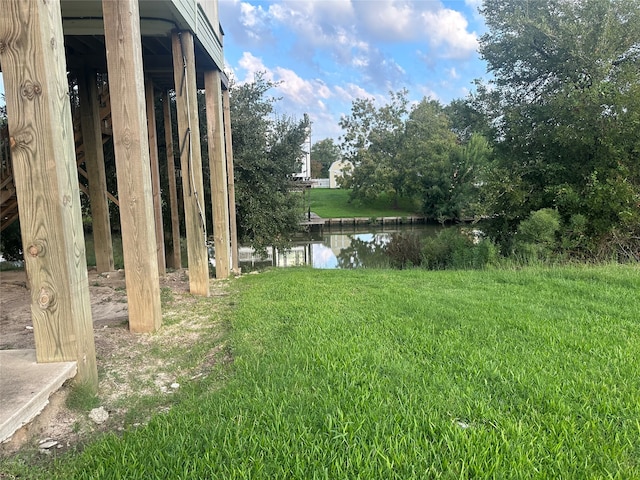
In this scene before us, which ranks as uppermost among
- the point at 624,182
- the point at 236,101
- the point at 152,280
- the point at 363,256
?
the point at 236,101

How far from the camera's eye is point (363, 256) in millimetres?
16828

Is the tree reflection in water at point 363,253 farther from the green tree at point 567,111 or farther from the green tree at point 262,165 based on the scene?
the green tree at point 567,111

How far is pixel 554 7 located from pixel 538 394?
12.1 metres

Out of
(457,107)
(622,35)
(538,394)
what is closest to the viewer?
(538,394)

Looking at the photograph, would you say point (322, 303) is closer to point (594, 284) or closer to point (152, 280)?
point (152, 280)

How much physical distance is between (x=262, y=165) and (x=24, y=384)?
8774 mm

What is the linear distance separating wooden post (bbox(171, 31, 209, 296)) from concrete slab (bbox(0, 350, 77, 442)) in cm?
298

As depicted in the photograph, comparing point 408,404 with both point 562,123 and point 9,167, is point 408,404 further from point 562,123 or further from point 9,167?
point 562,123

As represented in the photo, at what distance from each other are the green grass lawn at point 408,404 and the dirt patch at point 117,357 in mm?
247

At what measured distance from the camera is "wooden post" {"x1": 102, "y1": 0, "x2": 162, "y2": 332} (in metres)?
3.39

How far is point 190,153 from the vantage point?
17.0 ft

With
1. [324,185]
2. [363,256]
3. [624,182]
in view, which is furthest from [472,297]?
[324,185]

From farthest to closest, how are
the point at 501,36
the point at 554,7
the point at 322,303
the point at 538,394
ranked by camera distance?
the point at 501,36
the point at 554,7
the point at 322,303
the point at 538,394

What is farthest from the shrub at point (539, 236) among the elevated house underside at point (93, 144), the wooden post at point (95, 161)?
the wooden post at point (95, 161)
